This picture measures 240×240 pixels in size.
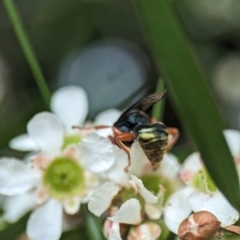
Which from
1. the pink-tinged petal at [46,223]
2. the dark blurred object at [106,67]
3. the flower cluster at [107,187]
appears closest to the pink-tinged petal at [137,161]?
the flower cluster at [107,187]

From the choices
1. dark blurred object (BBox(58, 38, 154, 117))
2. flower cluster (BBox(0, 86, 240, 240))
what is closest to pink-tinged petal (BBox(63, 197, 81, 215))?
flower cluster (BBox(0, 86, 240, 240))

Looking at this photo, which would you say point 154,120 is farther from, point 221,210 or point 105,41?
point 105,41

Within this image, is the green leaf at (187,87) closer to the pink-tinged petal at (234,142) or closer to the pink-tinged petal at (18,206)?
the pink-tinged petal at (234,142)

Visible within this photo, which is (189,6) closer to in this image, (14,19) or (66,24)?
(66,24)

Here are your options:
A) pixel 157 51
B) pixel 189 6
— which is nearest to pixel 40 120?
pixel 157 51

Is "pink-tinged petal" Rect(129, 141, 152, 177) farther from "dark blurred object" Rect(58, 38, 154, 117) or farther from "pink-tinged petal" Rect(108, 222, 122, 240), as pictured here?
"dark blurred object" Rect(58, 38, 154, 117)

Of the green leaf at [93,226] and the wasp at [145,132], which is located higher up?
the wasp at [145,132]
